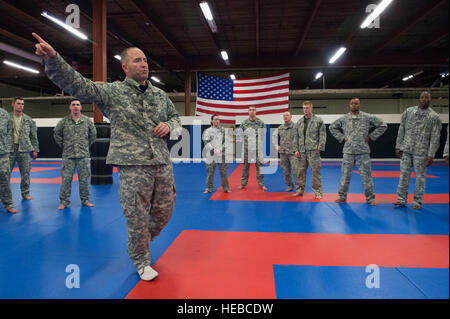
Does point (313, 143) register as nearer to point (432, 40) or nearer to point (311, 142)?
point (311, 142)

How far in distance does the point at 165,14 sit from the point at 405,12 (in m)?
7.33

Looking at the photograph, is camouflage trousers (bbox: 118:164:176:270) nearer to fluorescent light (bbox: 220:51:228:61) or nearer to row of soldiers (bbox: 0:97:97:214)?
row of soldiers (bbox: 0:97:97:214)

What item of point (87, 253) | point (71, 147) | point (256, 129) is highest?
point (256, 129)

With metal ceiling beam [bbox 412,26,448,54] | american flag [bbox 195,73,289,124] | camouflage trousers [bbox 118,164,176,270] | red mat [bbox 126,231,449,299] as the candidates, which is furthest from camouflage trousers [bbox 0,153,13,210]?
metal ceiling beam [bbox 412,26,448,54]

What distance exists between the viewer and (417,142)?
4.35 metres

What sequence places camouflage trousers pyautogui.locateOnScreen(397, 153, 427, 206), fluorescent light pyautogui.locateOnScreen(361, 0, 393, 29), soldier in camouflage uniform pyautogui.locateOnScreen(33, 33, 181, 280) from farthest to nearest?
1. fluorescent light pyautogui.locateOnScreen(361, 0, 393, 29)
2. camouflage trousers pyautogui.locateOnScreen(397, 153, 427, 206)
3. soldier in camouflage uniform pyautogui.locateOnScreen(33, 33, 181, 280)

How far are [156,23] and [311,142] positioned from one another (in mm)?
6935

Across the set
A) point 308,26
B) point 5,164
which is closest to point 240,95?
point 308,26

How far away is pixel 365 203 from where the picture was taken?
15.8ft

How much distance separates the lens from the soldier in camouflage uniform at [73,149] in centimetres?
452

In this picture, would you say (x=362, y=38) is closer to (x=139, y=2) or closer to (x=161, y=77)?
(x=139, y=2)

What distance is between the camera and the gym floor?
2.07 metres
